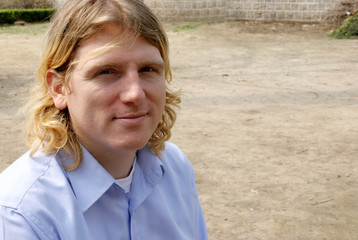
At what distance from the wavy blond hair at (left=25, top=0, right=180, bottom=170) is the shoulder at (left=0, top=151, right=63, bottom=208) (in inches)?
1.5

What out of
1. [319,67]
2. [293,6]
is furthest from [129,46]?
[293,6]

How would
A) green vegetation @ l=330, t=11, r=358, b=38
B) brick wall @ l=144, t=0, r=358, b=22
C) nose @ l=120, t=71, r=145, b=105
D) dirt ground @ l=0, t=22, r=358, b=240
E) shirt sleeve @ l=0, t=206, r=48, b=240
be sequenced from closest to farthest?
shirt sleeve @ l=0, t=206, r=48, b=240
nose @ l=120, t=71, r=145, b=105
dirt ground @ l=0, t=22, r=358, b=240
green vegetation @ l=330, t=11, r=358, b=38
brick wall @ l=144, t=0, r=358, b=22

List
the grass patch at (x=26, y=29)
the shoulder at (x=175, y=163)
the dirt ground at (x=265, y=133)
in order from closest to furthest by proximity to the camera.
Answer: the shoulder at (x=175, y=163) → the dirt ground at (x=265, y=133) → the grass patch at (x=26, y=29)

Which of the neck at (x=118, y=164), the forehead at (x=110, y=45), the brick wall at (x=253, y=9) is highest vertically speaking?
the forehead at (x=110, y=45)

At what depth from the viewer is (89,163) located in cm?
147

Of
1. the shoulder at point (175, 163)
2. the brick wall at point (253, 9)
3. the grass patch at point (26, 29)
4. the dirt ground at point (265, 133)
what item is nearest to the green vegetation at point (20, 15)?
the grass patch at point (26, 29)

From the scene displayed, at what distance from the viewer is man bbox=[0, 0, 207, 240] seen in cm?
132

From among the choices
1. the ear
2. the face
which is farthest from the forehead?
Result: the ear

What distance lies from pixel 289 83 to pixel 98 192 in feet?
21.4

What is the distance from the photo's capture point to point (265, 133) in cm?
528

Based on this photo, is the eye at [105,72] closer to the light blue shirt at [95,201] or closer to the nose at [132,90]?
the nose at [132,90]

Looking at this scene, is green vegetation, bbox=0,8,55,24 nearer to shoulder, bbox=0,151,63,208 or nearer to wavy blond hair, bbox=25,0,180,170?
wavy blond hair, bbox=25,0,180,170

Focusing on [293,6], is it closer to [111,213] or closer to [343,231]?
[343,231]

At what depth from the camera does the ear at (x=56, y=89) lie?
1.49 meters
